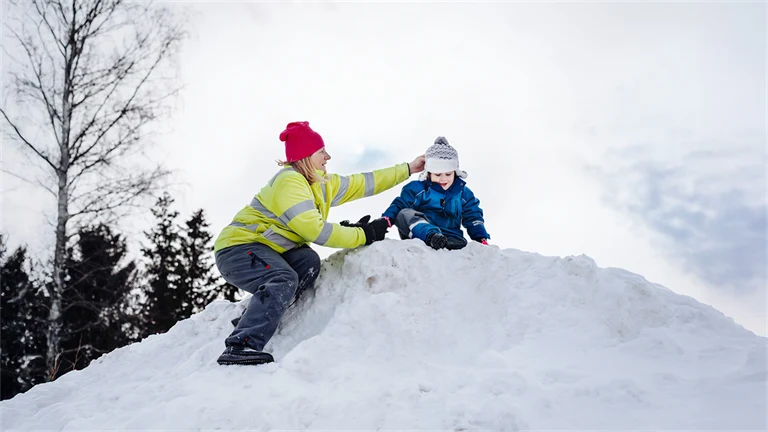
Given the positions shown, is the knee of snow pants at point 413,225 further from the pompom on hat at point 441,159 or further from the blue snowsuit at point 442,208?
the pompom on hat at point 441,159

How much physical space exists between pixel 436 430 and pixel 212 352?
82.8 inches

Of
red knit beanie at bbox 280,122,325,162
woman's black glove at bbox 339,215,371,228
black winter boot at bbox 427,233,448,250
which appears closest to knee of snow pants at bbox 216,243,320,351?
woman's black glove at bbox 339,215,371,228

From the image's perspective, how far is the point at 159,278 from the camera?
2012cm

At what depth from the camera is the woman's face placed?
4379 millimetres

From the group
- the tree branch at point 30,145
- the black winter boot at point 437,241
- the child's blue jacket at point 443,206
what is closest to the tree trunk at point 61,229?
the tree branch at point 30,145

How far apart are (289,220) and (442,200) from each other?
5.57 ft

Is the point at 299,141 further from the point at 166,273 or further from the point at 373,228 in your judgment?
the point at 166,273

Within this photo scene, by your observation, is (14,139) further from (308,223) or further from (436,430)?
(436,430)

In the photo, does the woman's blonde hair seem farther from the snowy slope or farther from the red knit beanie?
the snowy slope

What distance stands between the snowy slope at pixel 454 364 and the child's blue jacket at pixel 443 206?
2.31 ft

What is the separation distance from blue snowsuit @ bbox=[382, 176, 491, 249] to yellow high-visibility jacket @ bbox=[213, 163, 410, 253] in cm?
85

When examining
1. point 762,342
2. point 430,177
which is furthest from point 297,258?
point 762,342

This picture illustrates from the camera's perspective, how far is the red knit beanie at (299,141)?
4.34 metres

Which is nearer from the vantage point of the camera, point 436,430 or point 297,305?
point 436,430
